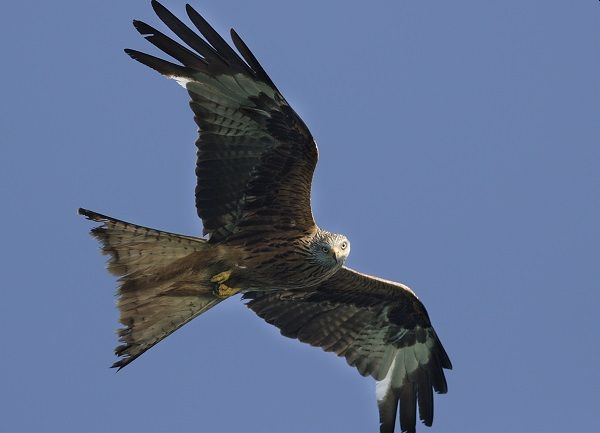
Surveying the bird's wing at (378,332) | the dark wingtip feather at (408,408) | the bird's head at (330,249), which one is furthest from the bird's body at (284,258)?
the dark wingtip feather at (408,408)

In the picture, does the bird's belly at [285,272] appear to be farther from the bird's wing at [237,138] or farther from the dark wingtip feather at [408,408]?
the dark wingtip feather at [408,408]

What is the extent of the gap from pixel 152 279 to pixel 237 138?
1816mm

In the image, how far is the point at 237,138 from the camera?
534 inches

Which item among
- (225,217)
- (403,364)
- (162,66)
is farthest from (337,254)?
(162,66)

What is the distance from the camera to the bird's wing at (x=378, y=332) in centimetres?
1534

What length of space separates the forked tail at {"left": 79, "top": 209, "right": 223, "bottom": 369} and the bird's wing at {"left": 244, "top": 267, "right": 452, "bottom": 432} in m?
1.50

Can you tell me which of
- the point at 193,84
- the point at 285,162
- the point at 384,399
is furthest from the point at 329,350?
the point at 193,84

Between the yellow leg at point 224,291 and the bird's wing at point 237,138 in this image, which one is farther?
the yellow leg at point 224,291

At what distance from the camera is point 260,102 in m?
13.4

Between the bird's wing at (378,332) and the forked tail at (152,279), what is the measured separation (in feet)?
4.92

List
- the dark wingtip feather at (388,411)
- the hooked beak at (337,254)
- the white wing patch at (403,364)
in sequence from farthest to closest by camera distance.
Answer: the white wing patch at (403,364) < the dark wingtip feather at (388,411) < the hooked beak at (337,254)

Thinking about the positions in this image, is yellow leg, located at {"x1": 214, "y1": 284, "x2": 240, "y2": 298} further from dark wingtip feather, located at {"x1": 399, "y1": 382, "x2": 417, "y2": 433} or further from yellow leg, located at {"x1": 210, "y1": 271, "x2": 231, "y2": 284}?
dark wingtip feather, located at {"x1": 399, "y1": 382, "x2": 417, "y2": 433}

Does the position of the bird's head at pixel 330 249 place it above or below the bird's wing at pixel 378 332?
above

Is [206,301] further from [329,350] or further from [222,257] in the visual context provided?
[329,350]
